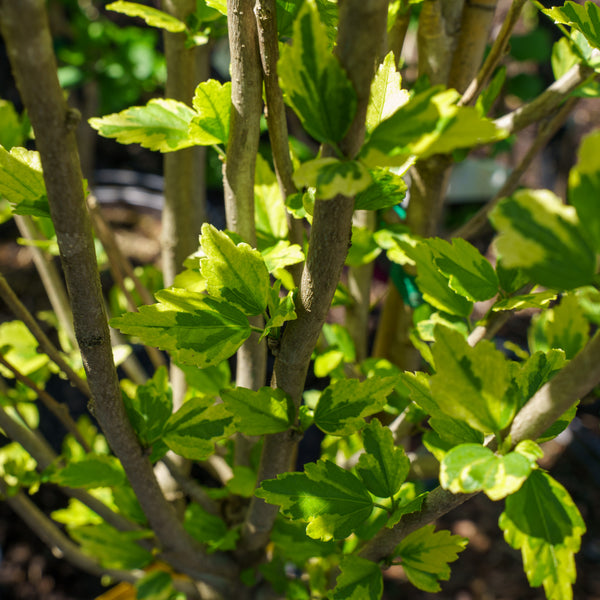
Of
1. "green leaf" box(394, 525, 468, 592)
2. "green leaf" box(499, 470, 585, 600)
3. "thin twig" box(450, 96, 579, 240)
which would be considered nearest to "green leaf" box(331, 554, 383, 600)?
"green leaf" box(394, 525, 468, 592)

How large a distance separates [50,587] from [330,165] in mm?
1122

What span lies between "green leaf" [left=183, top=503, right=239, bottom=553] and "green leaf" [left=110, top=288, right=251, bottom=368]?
31 centimetres

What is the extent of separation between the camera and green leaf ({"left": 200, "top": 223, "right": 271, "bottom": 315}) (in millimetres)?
332

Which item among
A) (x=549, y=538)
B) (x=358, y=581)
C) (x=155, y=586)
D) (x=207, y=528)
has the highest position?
(x=549, y=538)

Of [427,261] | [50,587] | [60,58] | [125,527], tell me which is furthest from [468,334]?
[60,58]

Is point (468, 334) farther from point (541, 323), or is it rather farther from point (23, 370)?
point (23, 370)

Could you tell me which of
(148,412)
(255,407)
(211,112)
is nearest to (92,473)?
(148,412)

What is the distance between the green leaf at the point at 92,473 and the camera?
48cm

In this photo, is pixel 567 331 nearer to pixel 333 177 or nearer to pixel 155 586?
pixel 333 177

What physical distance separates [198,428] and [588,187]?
0.98 feet

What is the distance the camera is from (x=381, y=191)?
0.32 m

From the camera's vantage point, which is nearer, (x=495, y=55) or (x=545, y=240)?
(x=545, y=240)

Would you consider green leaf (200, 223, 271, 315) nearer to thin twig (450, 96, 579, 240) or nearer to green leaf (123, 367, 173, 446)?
green leaf (123, 367, 173, 446)

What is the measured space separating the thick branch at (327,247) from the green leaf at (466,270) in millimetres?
94
